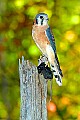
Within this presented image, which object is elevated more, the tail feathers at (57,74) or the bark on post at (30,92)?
the tail feathers at (57,74)

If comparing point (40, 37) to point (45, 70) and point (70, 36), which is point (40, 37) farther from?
point (70, 36)

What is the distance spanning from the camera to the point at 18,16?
671cm

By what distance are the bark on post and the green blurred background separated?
12.1 feet

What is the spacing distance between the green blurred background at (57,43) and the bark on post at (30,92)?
368 centimetres

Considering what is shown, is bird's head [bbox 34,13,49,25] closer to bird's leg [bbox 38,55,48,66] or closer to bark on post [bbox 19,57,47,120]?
bird's leg [bbox 38,55,48,66]

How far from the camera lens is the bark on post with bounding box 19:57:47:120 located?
275 cm

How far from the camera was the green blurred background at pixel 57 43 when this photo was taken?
6.62m

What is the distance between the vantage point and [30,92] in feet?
9.00

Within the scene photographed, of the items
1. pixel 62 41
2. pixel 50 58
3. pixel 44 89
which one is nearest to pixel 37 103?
pixel 44 89

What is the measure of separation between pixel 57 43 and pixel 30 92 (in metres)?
3.92

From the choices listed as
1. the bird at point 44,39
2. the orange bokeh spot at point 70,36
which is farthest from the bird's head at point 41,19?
the orange bokeh spot at point 70,36

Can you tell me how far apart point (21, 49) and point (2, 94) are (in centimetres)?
69

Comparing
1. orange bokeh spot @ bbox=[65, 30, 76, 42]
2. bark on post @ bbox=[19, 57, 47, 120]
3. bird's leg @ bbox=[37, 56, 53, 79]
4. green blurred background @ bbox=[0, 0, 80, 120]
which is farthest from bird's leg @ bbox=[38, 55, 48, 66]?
orange bokeh spot @ bbox=[65, 30, 76, 42]

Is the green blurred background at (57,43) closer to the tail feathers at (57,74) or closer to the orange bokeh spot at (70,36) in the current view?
the orange bokeh spot at (70,36)
